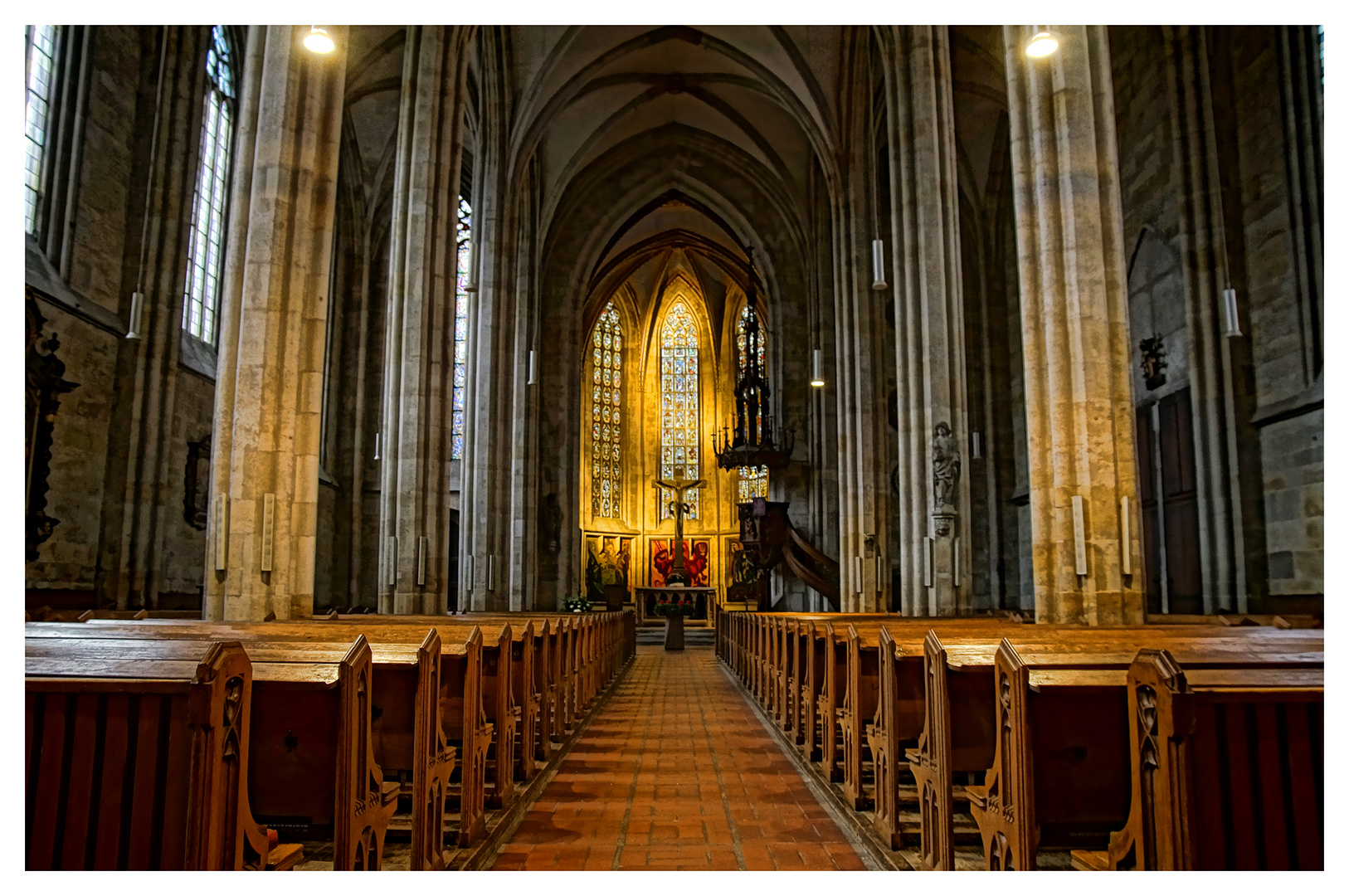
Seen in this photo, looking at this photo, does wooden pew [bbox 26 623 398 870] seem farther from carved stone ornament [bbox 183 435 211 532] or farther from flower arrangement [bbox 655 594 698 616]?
flower arrangement [bbox 655 594 698 616]

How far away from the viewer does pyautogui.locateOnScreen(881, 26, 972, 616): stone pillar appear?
12.1 m

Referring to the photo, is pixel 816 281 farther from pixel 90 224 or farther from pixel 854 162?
pixel 90 224

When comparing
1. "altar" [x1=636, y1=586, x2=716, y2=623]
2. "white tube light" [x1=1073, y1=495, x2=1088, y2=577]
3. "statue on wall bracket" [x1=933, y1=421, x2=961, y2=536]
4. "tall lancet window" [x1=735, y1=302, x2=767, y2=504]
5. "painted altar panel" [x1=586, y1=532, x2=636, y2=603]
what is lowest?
"altar" [x1=636, y1=586, x2=716, y2=623]

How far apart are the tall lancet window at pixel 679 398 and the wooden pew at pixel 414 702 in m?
32.3

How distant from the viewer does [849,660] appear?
503 centimetres

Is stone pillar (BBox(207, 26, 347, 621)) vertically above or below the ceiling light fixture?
below

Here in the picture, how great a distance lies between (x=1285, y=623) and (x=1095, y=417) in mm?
2141

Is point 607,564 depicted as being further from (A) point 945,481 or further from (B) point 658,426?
(A) point 945,481

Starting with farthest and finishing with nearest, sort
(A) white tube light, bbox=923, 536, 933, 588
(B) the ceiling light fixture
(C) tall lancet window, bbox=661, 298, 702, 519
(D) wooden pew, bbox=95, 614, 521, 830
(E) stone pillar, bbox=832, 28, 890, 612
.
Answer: (C) tall lancet window, bbox=661, 298, 702, 519, (E) stone pillar, bbox=832, 28, 890, 612, (A) white tube light, bbox=923, 536, 933, 588, (B) the ceiling light fixture, (D) wooden pew, bbox=95, 614, 521, 830

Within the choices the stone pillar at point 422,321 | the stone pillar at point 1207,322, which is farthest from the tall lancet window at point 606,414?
the stone pillar at point 1207,322

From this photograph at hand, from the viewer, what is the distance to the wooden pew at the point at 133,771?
7.40ft

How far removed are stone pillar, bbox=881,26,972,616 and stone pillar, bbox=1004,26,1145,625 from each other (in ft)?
13.3

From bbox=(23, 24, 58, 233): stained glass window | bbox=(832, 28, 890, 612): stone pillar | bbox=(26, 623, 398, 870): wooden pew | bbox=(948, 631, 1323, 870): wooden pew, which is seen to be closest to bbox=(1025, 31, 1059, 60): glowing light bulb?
bbox=(948, 631, 1323, 870): wooden pew
